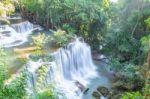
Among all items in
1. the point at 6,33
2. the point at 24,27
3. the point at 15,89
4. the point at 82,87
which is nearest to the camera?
the point at 15,89

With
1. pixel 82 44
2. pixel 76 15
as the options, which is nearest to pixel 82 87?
pixel 82 44

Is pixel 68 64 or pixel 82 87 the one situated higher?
pixel 68 64

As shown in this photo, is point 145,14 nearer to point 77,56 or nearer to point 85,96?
point 77,56

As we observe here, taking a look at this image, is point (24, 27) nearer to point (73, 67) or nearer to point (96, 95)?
point (73, 67)

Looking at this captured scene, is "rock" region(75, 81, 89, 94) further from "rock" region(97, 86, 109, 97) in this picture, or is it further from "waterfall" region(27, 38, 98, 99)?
"rock" region(97, 86, 109, 97)

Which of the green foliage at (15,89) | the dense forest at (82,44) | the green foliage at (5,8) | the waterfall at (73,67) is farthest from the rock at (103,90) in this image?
the green foliage at (15,89)

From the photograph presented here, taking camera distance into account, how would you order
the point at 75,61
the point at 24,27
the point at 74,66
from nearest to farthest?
1. the point at 74,66
2. the point at 75,61
3. the point at 24,27

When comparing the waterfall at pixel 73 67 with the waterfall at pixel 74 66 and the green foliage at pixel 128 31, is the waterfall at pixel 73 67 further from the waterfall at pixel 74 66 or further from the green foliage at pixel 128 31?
the green foliage at pixel 128 31

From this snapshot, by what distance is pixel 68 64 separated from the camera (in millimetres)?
16828

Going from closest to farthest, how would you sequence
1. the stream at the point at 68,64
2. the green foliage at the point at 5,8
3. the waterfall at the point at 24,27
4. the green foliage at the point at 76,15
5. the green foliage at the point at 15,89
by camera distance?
the green foliage at the point at 15,89
the green foliage at the point at 5,8
the stream at the point at 68,64
the green foliage at the point at 76,15
the waterfall at the point at 24,27

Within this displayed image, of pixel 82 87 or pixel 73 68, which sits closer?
pixel 82 87

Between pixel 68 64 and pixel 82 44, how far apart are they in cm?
274

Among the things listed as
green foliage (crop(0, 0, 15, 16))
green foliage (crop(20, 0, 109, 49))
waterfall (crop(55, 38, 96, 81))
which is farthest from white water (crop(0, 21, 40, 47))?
green foliage (crop(0, 0, 15, 16))

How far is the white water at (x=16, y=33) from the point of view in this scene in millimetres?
18272
